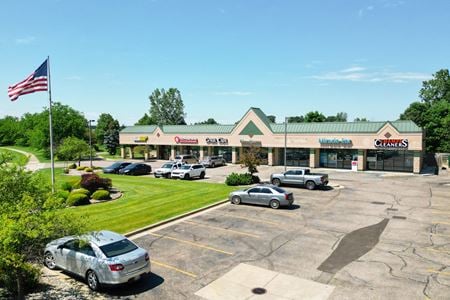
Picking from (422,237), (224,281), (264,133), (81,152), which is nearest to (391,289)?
(224,281)

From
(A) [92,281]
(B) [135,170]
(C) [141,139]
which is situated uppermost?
(C) [141,139]

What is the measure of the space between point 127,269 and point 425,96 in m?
99.6

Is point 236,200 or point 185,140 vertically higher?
point 185,140

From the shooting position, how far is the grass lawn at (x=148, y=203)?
1978 cm

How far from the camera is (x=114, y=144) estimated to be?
84688 millimetres

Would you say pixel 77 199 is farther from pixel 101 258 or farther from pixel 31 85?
pixel 101 258

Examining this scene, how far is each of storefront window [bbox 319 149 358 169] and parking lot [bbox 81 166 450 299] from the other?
1996 centimetres

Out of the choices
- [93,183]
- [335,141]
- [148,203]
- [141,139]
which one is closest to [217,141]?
[141,139]

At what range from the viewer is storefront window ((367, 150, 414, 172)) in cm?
4272

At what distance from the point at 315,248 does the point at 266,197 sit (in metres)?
8.22

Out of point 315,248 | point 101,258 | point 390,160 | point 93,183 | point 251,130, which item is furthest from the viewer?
point 251,130

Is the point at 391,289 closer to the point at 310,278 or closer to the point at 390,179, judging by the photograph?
the point at 310,278

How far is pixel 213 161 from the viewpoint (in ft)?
171

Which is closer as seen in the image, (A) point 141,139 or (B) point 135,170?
(B) point 135,170
